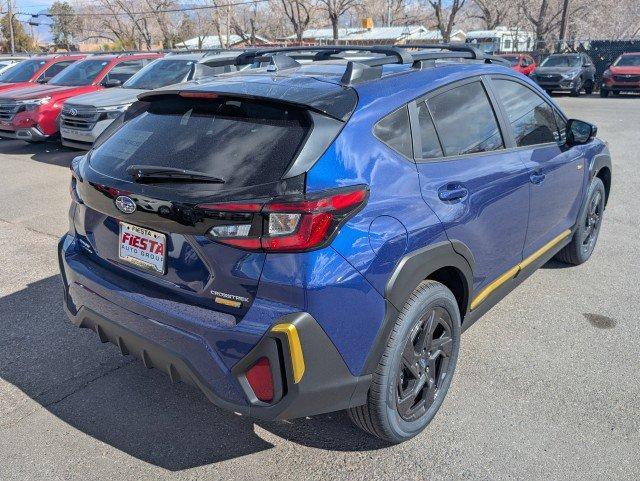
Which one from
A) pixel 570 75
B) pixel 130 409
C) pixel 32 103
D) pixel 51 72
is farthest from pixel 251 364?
pixel 570 75

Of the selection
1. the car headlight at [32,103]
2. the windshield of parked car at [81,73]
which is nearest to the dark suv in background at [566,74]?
the windshield of parked car at [81,73]

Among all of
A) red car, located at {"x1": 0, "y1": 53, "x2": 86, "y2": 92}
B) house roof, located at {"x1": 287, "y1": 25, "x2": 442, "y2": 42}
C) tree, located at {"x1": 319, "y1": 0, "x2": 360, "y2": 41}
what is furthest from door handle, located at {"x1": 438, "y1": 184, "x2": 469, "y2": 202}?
house roof, located at {"x1": 287, "y1": 25, "x2": 442, "y2": 42}

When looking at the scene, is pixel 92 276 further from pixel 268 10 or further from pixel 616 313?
pixel 268 10

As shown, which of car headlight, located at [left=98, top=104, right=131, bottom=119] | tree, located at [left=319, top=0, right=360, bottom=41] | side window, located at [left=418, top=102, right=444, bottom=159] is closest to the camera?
side window, located at [left=418, top=102, right=444, bottom=159]

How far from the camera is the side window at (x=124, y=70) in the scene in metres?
12.4

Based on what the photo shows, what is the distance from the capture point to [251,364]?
227 cm

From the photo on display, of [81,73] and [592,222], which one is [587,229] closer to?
[592,222]

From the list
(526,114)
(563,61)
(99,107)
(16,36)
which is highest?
(526,114)

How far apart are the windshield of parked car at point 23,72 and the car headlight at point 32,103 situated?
13.8 feet

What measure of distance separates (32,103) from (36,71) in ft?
14.9

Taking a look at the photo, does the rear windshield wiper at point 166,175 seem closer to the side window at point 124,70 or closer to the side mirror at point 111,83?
the side mirror at point 111,83

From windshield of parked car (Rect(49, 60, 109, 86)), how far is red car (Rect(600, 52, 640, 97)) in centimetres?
1887

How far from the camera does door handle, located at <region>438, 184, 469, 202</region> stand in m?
2.82

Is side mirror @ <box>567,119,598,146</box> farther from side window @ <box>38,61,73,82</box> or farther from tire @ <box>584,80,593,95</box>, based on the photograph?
tire @ <box>584,80,593,95</box>
